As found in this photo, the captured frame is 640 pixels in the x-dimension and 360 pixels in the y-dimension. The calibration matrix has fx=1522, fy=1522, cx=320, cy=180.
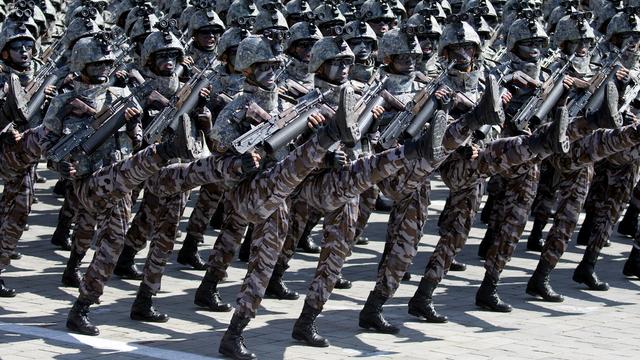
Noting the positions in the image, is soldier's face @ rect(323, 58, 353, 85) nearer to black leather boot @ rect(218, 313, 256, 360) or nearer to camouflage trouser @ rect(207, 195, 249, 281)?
camouflage trouser @ rect(207, 195, 249, 281)

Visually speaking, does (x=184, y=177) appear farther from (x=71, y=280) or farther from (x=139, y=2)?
(x=139, y=2)

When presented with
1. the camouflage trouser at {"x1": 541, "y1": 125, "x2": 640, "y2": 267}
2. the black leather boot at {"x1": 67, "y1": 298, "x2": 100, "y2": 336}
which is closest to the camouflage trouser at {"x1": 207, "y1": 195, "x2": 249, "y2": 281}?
the black leather boot at {"x1": 67, "y1": 298, "x2": 100, "y2": 336}

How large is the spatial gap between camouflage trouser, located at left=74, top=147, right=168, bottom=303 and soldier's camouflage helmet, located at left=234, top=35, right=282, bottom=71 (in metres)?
1.07

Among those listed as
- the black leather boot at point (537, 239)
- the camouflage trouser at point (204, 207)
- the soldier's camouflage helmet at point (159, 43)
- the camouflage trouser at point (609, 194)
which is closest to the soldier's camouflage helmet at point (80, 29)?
the soldier's camouflage helmet at point (159, 43)

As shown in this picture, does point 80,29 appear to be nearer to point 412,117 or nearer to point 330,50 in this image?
point 330,50

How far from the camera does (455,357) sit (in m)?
12.1

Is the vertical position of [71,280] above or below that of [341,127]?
below

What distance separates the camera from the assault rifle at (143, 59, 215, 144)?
44.5 feet

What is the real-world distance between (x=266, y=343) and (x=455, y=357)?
60.5 inches

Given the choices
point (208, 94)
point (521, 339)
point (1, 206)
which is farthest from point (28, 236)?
point (521, 339)

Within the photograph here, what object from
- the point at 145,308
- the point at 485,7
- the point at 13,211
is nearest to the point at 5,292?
the point at 13,211

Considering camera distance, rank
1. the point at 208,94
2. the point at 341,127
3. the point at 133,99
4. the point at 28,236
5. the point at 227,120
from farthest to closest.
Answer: the point at 28,236 < the point at 208,94 < the point at 133,99 < the point at 227,120 < the point at 341,127

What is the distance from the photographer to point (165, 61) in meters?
14.5

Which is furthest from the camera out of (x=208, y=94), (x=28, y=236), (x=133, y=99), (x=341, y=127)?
(x=28, y=236)
